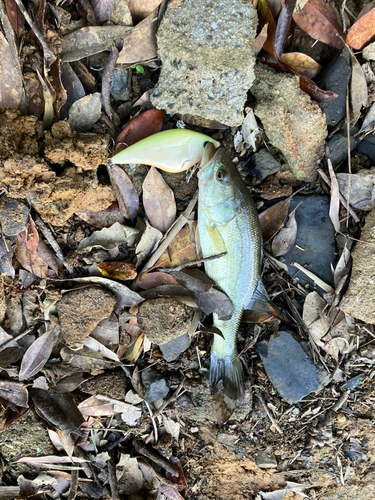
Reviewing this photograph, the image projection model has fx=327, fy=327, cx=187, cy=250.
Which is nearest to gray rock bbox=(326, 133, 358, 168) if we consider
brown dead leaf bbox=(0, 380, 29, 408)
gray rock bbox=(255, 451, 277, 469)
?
gray rock bbox=(255, 451, 277, 469)

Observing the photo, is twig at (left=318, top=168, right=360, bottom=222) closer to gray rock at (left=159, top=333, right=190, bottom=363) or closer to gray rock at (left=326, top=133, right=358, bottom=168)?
gray rock at (left=326, top=133, right=358, bottom=168)

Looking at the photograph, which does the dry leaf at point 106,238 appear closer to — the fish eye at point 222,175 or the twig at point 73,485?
the fish eye at point 222,175

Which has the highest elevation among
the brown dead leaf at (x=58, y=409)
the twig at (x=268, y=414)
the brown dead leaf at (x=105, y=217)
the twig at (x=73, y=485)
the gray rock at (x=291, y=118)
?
the gray rock at (x=291, y=118)

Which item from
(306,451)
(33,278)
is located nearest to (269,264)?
(306,451)

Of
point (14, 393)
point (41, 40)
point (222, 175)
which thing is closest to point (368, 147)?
point (222, 175)

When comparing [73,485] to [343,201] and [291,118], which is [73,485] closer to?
[343,201]

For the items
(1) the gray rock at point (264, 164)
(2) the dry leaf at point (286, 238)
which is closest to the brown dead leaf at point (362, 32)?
(1) the gray rock at point (264, 164)

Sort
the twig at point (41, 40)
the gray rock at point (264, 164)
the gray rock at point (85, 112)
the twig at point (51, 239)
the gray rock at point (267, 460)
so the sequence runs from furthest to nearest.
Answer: the gray rock at point (267, 460)
the gray rock at point (264, 164)
the twig at point (51, 239)
the gray rock at point (85, 112)
the twig at point (41, 40)
